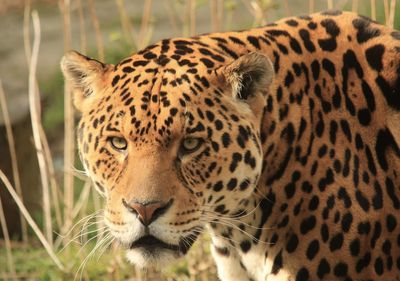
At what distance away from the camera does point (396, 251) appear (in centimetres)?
546

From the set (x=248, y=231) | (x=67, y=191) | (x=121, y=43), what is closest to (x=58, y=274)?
(x=67, y=191)

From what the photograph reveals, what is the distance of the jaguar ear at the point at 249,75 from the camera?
16.9ft

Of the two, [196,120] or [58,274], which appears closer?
[196,120]

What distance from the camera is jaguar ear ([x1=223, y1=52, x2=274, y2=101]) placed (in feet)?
16.9

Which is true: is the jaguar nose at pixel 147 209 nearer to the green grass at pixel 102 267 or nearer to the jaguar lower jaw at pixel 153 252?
the jaguar lower jaw at pixel 153 252

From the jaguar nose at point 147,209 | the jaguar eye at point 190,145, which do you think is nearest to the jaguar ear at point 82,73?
the jaguar eye at point 190,145

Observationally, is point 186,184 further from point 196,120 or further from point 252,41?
point 252,41

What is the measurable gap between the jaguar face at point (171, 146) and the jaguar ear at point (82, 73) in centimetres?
8

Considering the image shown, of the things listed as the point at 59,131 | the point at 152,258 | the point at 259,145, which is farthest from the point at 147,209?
the point at 59,131

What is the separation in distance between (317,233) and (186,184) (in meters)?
0.72

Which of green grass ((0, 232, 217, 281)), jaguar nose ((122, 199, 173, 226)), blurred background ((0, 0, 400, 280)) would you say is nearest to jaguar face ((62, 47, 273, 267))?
jaguar nose ((122, 199, 173, 226))

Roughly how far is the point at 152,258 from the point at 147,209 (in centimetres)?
34

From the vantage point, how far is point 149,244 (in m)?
5.07

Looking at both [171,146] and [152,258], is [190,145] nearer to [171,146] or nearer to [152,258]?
[171,146]
